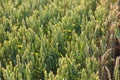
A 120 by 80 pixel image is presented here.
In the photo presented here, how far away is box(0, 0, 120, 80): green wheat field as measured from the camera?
1743 mm

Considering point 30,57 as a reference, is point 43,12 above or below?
above

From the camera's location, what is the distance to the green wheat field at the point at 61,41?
5.72 feet

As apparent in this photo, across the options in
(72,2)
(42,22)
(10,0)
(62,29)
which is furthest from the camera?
(10,0)

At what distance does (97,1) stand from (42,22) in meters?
0.67

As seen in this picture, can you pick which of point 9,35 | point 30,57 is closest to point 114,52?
point 30,57

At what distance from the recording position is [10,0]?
2750 mm

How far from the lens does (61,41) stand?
2.04 metres

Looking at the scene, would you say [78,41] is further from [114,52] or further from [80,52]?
[114,52]

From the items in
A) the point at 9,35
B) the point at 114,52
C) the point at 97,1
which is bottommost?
the point at 114,52

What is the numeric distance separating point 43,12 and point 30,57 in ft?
2.02

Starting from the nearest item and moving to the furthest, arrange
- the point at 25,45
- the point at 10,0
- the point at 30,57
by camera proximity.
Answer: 1. the point at 30,57
2. the point at 25,45
3. the point at 10,0

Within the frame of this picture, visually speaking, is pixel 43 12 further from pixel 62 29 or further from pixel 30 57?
pixel 30 57

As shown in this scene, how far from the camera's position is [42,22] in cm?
234

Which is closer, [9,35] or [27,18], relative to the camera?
[9,35]
